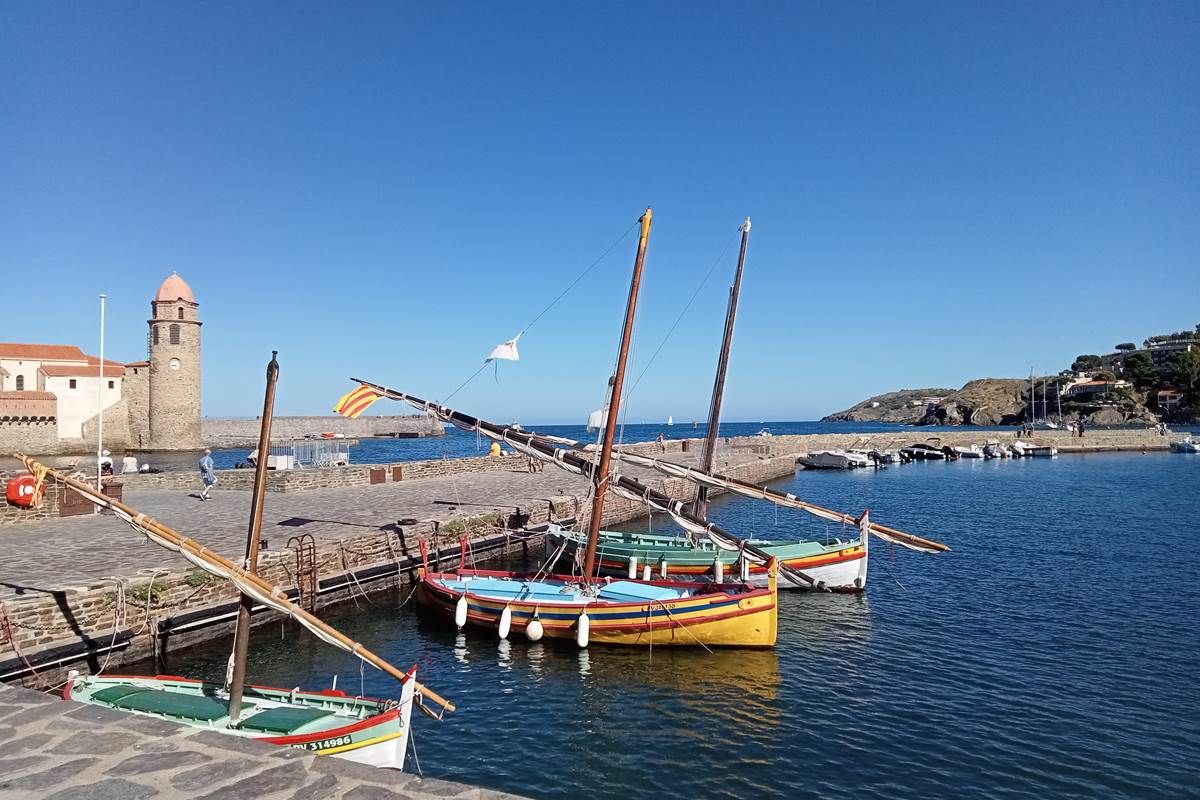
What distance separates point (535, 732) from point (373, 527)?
12201 mm

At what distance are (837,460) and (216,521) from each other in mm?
60415

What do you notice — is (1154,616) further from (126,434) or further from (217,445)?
(217,445)

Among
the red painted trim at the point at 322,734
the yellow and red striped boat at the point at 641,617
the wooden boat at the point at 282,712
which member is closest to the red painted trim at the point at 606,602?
the yellow and red striped boat at the point at 641,617

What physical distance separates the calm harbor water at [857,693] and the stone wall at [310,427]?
85616 millimetres

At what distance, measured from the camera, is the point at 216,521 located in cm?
2205

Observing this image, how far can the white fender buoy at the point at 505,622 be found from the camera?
15961mm

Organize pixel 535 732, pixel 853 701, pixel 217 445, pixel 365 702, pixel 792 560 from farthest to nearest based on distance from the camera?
pixel 217 445
pixel 792 560
pixel 853 701
pixel 535 732
pixel 365 702

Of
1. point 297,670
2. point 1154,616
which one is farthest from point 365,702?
point 1154,616

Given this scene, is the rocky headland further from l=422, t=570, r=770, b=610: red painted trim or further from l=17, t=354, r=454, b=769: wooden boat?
l=17, t=354, r=454, b=769: wooden boat

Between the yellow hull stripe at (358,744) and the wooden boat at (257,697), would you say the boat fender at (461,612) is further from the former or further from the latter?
the yellow hull stripe at (358,744)

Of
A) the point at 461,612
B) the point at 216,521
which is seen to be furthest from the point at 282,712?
the point at 216,521

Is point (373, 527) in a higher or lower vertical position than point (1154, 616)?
higher

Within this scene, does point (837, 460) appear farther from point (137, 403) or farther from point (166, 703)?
point (137, 403)

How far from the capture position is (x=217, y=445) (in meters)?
101
